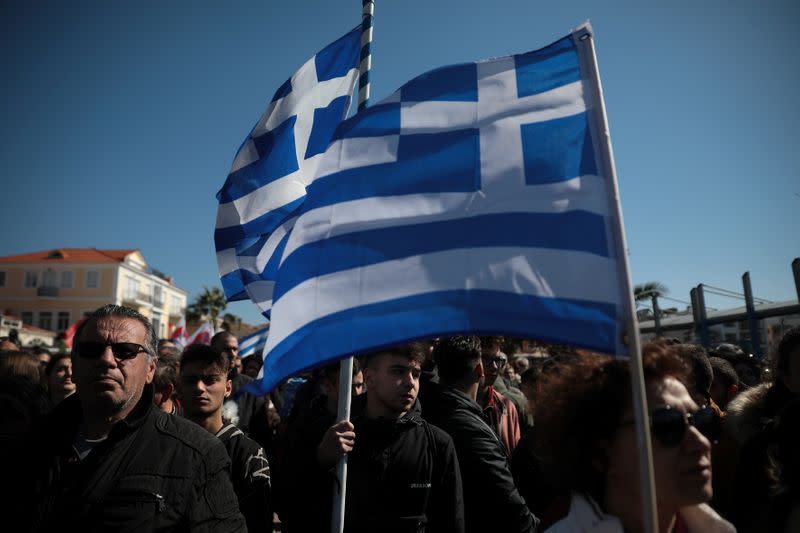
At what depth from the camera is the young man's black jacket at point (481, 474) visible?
126 inches

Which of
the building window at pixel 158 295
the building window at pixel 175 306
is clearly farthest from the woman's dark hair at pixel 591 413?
the building window at pixel 175 306

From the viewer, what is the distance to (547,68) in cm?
238

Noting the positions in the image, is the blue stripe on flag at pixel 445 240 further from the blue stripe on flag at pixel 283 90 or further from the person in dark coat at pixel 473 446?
the blue stripe on flag at pixel 283 90

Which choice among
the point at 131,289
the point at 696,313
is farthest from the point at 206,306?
the point at 696,313

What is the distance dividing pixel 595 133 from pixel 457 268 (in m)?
0.80

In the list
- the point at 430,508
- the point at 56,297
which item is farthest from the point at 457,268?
the point at 56,297

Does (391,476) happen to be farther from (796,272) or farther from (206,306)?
(206,306)

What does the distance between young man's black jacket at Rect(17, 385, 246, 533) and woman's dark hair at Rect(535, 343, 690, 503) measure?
1.45 m

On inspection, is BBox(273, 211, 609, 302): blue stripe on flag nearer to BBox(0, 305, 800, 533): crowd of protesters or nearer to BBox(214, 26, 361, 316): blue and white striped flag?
BBox(0, 305, 800, 533): crowd of protesters

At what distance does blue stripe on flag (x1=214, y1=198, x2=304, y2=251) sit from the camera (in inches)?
168

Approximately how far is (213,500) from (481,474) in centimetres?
166

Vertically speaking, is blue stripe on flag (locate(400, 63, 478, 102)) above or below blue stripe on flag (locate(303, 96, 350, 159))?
below

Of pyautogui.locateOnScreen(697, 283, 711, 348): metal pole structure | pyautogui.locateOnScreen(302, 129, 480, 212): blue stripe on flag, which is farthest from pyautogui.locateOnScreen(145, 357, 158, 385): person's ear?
pyautogui.locateOnScreen(697, 283, 711, 348): metal pole structure

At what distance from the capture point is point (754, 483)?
A: 221 cm
